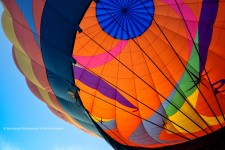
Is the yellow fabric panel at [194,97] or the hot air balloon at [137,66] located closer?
the hot air balloon at [137,66]

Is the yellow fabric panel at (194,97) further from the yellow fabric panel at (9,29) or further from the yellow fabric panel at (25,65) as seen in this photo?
the yellow fabric panel at (9,29)

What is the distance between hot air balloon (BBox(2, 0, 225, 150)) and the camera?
622cm

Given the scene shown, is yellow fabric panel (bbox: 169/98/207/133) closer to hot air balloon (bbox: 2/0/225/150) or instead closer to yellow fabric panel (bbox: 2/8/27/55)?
hot air balloon (bbox: 2/0/225/150)

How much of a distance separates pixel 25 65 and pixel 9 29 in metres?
0.83

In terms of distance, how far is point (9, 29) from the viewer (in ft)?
22.3

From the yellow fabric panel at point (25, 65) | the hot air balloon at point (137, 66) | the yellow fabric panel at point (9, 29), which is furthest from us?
the yellow fabric panel at point (25, 65)

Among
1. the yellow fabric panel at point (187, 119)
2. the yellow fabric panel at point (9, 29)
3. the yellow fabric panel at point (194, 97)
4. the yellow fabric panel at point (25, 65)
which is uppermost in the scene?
the yellow fabric panel at point (9, 29)

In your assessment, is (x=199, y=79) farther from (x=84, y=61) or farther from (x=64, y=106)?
(x=64, y=106)

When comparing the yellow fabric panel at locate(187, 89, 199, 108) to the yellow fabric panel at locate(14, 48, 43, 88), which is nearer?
the yellow fabric panel at locate(187, 89, 199, 108)

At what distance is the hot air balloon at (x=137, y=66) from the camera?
20.4 ft

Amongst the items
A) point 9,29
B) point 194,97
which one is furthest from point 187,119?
point 9,29

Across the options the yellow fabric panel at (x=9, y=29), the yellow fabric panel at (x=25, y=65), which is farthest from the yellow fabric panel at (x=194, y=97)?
the yellow fabric panel at (x=9, y=29)

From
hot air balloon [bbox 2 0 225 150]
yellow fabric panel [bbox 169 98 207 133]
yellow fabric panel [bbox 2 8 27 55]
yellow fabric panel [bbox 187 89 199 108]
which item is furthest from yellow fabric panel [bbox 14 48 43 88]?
yellow fabric panel [bbox 187 89 199 108]

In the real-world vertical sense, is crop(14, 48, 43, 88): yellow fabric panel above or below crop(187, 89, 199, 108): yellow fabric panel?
above
